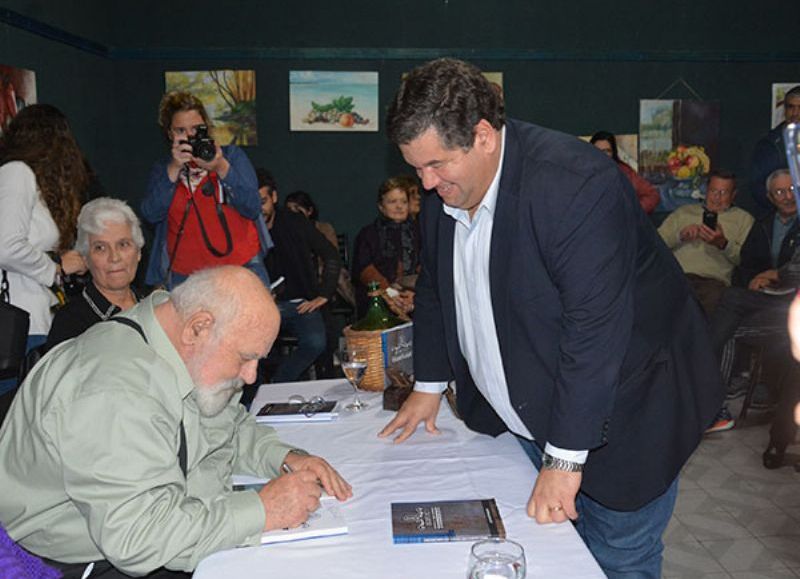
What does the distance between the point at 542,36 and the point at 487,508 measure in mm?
5453

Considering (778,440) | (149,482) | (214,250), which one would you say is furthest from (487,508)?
(778,440)

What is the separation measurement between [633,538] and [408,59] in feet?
16.7

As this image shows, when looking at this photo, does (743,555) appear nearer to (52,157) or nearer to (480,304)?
(480,304)

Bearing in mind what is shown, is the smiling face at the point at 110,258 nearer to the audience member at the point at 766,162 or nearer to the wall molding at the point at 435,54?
the wall molding at the point at 435,54

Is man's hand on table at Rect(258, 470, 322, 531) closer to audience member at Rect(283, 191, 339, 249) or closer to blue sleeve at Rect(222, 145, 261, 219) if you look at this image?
blue sleeve at Rect(222, 145, 261, 219)

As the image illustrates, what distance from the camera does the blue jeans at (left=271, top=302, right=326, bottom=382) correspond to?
14.4 ft

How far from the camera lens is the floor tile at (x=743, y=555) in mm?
2873

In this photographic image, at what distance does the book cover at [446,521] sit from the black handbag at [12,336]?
65.1 inches

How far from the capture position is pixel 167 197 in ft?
10.8

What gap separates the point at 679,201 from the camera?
21.2 feet

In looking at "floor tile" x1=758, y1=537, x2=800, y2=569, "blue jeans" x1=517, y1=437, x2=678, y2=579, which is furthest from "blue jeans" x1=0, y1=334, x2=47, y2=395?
"floor tile" x1=758, y1=537, x2=800, y2=569

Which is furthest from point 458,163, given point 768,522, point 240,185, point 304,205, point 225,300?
point 304,205

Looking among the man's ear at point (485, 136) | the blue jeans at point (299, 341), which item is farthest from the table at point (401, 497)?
the blue jeans at point (299, 341)

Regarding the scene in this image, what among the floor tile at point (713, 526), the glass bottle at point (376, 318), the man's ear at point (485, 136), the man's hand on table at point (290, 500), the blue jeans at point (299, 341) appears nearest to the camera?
the man's hand on table at point (290, 500)
